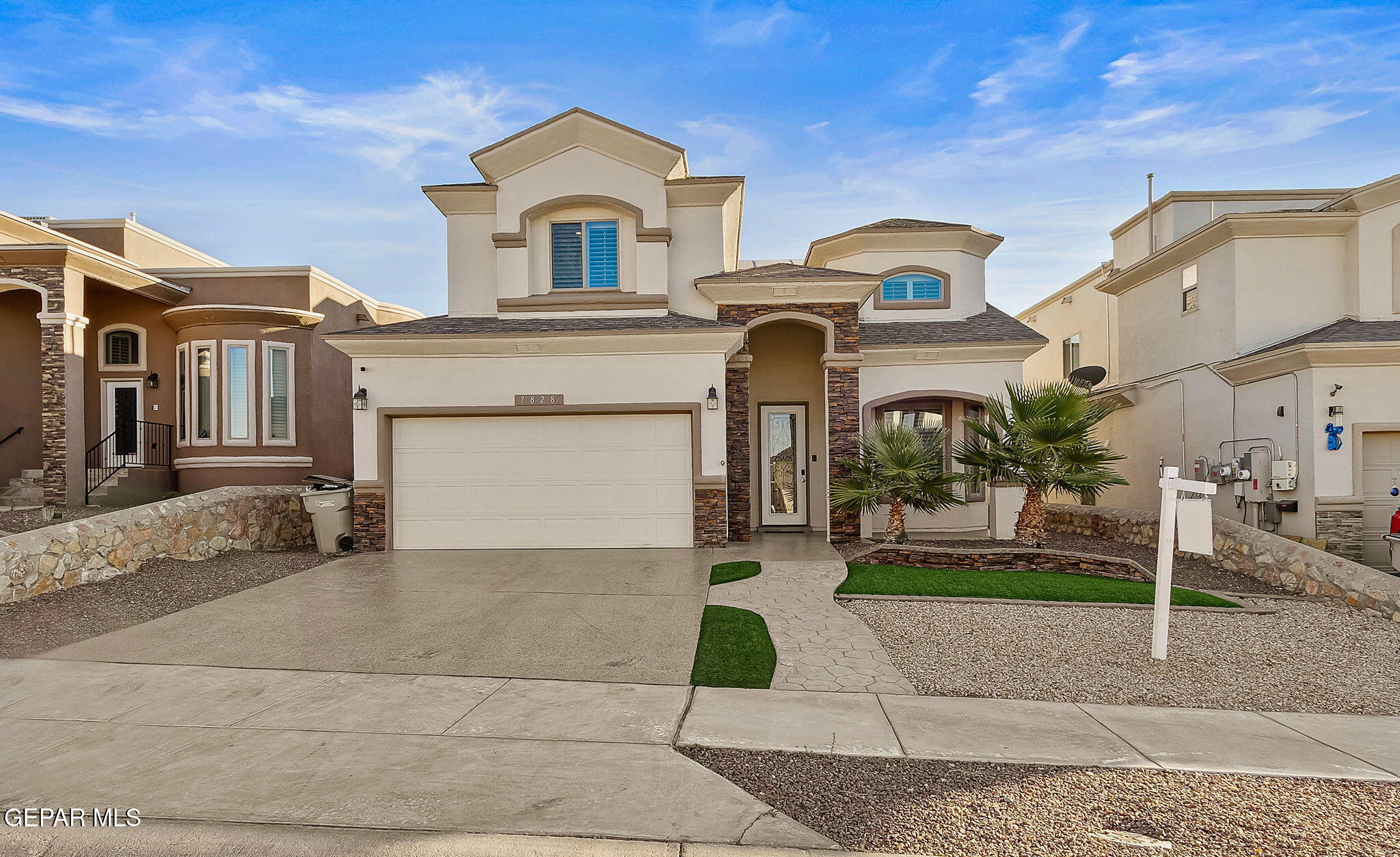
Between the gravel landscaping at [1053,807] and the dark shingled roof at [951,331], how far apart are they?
37.1 feet

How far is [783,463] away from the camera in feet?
51.7

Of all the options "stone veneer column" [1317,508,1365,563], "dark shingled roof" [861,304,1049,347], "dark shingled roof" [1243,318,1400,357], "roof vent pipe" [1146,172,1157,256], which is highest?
"roof vent pipe" [1146,172,1157,256]

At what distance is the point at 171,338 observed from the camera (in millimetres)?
16078

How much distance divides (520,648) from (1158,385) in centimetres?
1632

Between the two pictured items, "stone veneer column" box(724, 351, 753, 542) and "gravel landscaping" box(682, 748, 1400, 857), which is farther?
"stone veneer column" box(724, 351, 753, 542)

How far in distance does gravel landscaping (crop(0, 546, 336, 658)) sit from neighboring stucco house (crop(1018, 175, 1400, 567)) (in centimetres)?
1716

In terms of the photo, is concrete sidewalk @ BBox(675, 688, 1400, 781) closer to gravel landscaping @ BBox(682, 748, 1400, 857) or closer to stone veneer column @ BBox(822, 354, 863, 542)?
gravel landscaping @ BBox(682, 748, 1400, 857)

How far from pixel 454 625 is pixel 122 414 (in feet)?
43.8

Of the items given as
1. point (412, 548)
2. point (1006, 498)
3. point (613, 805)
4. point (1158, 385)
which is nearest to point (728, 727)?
point (613, 805)

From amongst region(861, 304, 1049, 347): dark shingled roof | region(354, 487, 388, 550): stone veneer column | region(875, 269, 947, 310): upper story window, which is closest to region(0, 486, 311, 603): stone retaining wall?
region(354, 487, 388, 550): stone veneer column

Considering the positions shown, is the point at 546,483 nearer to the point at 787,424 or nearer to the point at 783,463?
the point at 783,463

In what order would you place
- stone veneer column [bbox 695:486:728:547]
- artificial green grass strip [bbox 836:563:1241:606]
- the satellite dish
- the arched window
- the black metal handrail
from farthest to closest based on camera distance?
the satellite dish < the arched window < the black metal handrail < stone veneer column [bbox 695:486:728:547] < artificial green grass strip [bbox 836:563:1241:606]

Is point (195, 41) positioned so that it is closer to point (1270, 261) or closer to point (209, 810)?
point (209, 810)

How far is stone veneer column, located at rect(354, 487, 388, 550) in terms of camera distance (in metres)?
12.7
